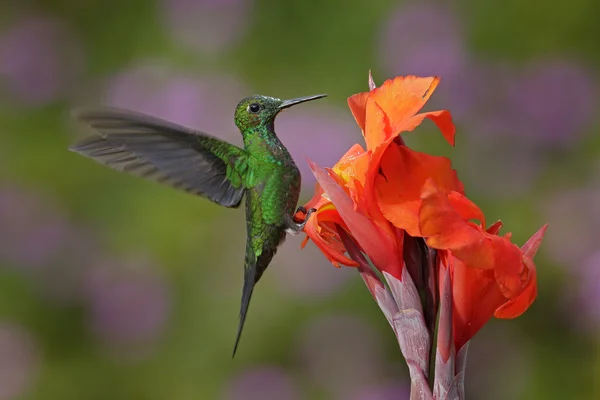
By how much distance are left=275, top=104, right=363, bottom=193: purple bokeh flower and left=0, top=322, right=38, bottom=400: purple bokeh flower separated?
1.15m

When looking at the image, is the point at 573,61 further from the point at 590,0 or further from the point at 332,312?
the point at 332,312

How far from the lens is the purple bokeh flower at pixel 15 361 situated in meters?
2.81

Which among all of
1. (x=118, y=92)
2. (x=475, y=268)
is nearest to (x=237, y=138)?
(x=118, y=92)

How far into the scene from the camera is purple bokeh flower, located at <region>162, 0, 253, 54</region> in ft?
11.4

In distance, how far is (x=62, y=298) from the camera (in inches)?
Answer: 117

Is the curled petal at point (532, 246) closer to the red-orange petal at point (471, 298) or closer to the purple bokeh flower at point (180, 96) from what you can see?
the red-orange petal at point (471, 298)

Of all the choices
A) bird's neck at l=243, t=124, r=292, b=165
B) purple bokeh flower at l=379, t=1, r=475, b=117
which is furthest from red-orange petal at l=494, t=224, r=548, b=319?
purple bokeh flower at l=379, t=1, r=475, b=117

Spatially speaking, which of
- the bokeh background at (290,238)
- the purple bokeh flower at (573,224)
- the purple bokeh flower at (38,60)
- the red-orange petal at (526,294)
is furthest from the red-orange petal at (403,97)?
the purple bokeh flower at (38,60)

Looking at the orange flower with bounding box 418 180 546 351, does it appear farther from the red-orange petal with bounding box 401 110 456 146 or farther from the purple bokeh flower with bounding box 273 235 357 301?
the purple bokeh flower with bounding box 273 235 357 301

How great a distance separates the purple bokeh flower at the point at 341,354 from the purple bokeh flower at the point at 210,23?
4.57ft

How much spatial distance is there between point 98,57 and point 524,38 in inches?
75.6

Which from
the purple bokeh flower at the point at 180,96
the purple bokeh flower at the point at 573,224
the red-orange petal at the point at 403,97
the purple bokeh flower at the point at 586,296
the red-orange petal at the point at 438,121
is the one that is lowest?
the purple bokeh flower at the point at 586,296

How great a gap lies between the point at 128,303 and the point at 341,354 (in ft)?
2.64

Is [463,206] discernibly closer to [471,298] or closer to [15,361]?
[471,298]
